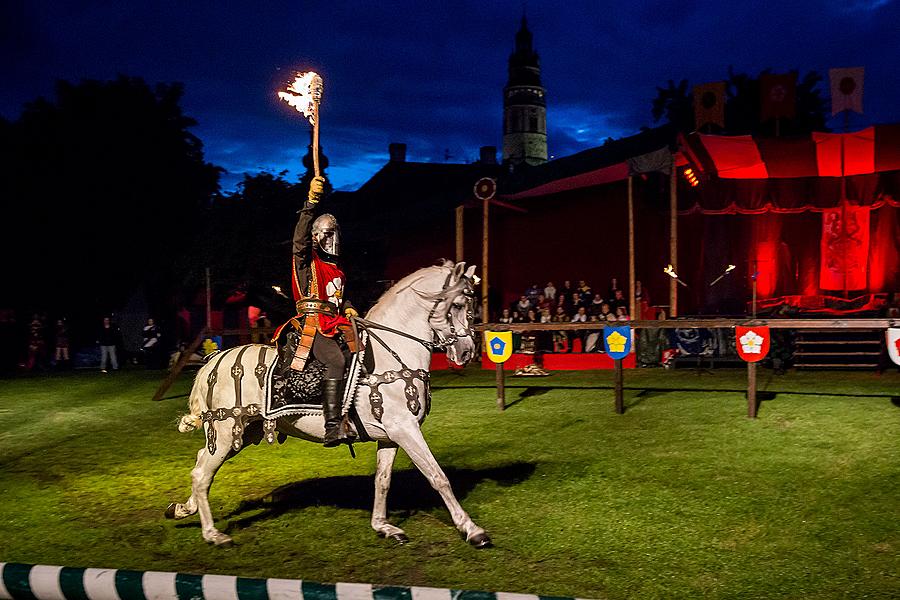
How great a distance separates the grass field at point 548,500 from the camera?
17.7 ft

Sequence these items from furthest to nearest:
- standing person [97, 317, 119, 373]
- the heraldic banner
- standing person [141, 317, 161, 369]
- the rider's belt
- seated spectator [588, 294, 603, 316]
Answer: standing person [141, 317, 161, 369] → standing person [97, 317, 119, 373] → seated spectator [588, 294, 603, 316] → the heraldic banner → the rider's belt

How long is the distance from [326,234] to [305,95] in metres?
1.42

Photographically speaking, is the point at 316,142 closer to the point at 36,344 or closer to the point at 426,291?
the point at 426,291

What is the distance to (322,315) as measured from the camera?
6.26m

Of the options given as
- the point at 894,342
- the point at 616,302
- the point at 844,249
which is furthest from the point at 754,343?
the point at 844,249

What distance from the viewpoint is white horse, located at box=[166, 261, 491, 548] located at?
20.1 ft

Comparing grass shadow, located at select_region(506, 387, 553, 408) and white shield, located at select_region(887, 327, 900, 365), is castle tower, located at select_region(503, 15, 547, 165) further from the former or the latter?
white shield, located at select_region(887, 327, 900, 365)

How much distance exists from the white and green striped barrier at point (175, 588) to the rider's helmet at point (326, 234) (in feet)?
9.76

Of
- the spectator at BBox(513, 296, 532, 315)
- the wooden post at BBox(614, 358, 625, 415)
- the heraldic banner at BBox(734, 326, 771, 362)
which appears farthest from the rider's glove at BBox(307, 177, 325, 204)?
the spectator at BBox(513, 296, 532, 315)

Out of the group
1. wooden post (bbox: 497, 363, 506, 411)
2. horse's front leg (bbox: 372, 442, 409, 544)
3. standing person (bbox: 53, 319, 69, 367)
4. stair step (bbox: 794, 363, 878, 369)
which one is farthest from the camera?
standing person (bbox: 53, 319, 69, 367)

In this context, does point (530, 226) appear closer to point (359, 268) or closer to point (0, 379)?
point (359, 268)

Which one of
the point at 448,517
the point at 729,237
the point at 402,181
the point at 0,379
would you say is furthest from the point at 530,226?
the point at 402,181

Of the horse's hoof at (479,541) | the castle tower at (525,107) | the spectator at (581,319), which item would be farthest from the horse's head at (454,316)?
the castle tower at (525,107)

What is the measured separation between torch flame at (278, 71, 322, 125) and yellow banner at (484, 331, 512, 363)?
6276 millimetres
